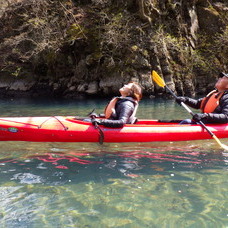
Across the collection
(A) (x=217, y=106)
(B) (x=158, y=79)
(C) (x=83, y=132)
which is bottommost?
(C) (x=83, y=132)

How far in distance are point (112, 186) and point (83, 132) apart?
6.28 ft

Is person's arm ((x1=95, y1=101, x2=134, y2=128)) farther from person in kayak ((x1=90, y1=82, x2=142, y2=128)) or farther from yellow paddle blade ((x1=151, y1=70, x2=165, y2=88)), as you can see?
yellow paddle blade ((x1=151, y1=70, x2=165, y2=88))

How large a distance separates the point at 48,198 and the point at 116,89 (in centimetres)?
1072

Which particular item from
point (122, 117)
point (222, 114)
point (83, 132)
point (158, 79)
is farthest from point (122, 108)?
point (158, 79)

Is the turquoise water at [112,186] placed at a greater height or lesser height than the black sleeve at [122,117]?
lesser

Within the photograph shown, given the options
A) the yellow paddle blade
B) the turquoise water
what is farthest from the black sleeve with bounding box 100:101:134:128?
the yellow paddle blade

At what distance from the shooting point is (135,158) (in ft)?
13.0

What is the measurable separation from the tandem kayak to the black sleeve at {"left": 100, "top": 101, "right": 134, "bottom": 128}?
137mm

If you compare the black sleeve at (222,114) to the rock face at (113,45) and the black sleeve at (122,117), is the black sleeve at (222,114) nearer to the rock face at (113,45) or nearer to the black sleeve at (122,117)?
the black sleeve at (122,117)

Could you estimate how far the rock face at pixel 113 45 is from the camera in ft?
42.8

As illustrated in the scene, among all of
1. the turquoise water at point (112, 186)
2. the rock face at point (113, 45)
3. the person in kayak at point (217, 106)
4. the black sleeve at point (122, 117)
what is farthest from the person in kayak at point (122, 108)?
the rock face at point (113, 45)

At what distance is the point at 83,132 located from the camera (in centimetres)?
468

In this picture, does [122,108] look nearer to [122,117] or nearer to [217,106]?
[122,117]

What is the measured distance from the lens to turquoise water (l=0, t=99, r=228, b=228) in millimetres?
2273
